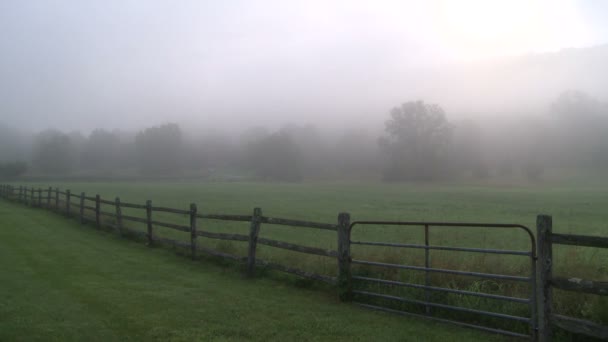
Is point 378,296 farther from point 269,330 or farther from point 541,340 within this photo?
point 541,340

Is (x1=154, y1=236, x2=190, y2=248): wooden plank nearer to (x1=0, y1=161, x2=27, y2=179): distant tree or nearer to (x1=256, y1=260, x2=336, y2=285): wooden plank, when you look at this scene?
(x1=256, y1=260, x2=336, y2=285): wooden plank

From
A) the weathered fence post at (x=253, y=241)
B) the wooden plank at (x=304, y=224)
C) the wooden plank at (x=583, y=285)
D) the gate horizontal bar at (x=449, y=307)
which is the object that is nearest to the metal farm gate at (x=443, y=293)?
the gate horizontal bar at (x=449, y=307)

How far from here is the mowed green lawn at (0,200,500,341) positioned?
20.3 ft

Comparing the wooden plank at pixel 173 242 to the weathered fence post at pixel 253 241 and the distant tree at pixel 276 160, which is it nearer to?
the weathered fence post at pixel 253 241

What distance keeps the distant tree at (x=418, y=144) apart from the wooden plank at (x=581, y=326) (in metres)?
79.7

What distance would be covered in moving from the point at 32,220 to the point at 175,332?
18556mm

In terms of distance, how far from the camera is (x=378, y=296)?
763 centimetres

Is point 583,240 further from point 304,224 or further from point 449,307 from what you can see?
point 304,224

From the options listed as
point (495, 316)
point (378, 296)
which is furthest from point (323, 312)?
point (495, 316)

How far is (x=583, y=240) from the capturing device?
Result: 17.1ft

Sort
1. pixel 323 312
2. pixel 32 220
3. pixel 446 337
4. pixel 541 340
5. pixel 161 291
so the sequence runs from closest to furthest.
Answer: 1. pixel 541 340
2. pixel 446 337
3. pixel 323 312
4. pixel 161 291
5. pixel 32 220

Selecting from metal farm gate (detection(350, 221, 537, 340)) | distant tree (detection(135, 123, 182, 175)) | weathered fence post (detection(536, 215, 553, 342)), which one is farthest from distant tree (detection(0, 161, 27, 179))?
weathered fence post (detection(536, 215, 553, 342))

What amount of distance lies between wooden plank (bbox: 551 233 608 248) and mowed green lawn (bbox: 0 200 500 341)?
1577mm

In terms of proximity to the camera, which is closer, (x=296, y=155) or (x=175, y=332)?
(x=175, y=332)
